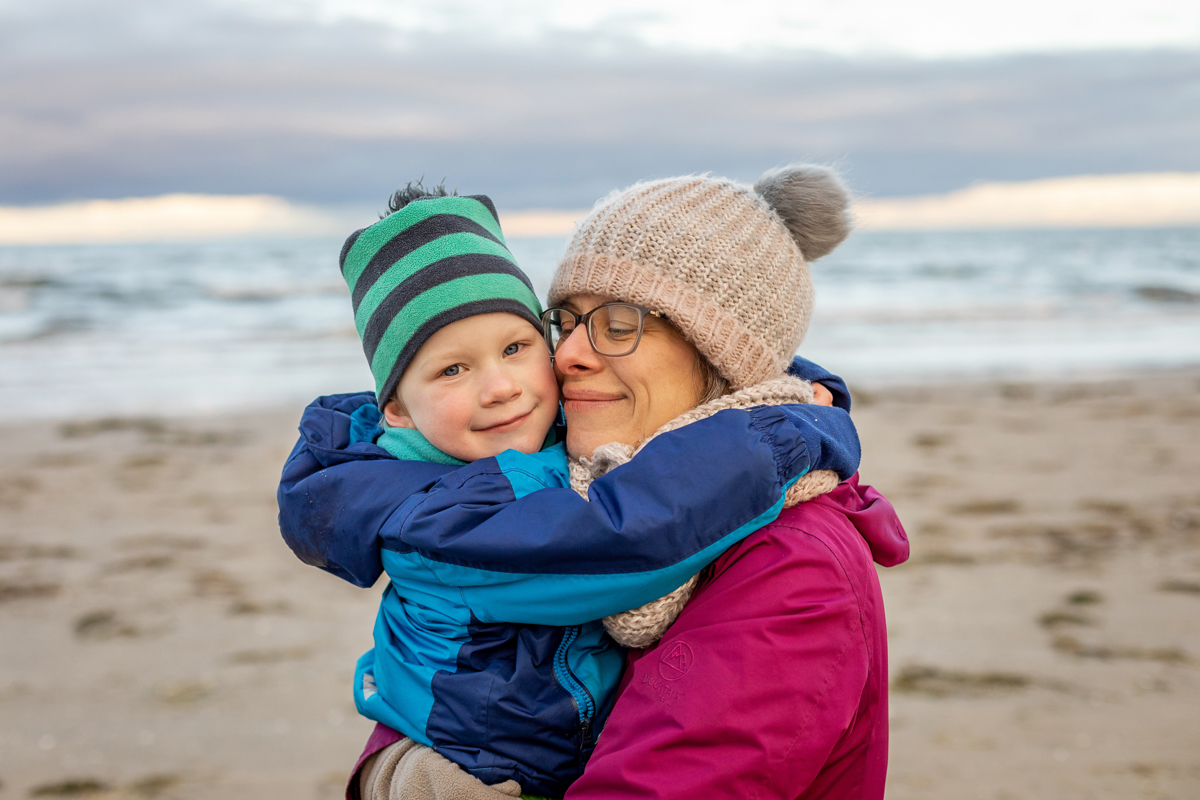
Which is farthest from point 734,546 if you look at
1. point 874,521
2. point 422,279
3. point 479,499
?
point 422,279

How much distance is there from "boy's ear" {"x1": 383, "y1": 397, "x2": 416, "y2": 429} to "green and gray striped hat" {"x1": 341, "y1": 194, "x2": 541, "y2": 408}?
0.9 inches

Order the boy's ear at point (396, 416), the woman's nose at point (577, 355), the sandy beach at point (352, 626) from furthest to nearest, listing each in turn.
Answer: the sandy beach at point (352, 626)
the boy's ear at point (396, 416)
the woman's nose at point (577, 355)

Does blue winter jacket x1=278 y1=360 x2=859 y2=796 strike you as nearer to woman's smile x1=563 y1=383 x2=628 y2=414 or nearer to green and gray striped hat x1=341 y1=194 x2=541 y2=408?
woman's smile x1=563 y1=383 x2=628 y2=414

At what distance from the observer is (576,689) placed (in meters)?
1.86

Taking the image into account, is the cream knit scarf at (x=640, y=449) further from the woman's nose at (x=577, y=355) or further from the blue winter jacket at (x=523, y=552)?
the woman's nose at (x=577, y=355)

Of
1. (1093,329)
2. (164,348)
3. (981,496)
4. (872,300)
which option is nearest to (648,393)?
(981,496)

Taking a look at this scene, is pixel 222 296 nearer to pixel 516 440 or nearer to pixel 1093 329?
pixel 1093 329

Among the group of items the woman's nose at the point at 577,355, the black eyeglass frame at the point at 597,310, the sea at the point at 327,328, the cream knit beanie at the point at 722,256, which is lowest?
the sea at the point at 327,328

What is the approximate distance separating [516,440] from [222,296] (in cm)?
2503

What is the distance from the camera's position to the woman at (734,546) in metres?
1.55

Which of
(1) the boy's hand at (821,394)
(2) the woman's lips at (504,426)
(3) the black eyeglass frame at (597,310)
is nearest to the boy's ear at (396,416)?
(2) the woman's lips at (504,426)

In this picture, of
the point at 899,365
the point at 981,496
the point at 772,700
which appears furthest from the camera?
the point at 899,365

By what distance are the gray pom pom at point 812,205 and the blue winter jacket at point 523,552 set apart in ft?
1.51

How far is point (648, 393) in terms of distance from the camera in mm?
2010
